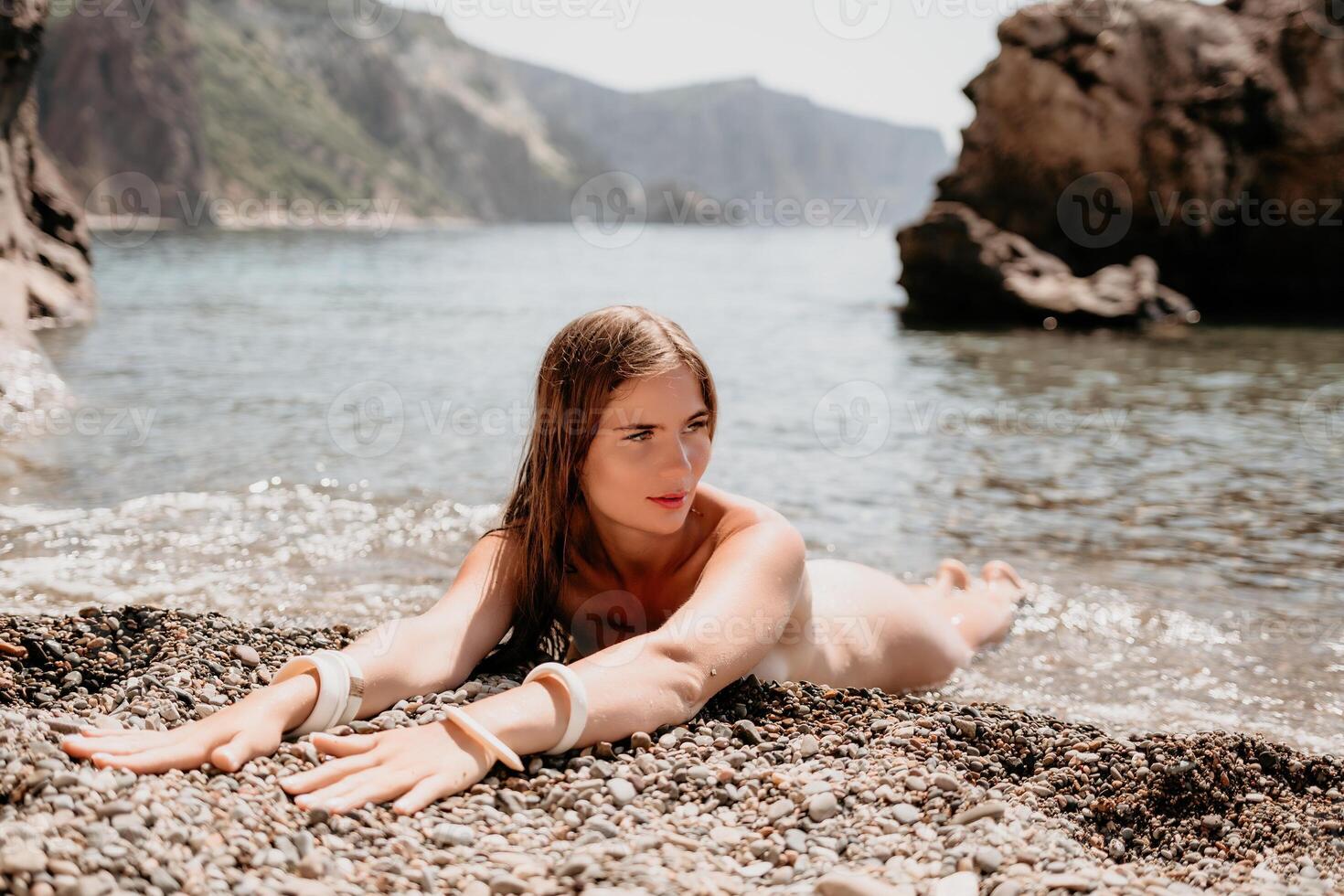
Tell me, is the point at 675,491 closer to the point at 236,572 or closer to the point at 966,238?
the point at 236,572

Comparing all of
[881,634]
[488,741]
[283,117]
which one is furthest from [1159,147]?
[283,117]

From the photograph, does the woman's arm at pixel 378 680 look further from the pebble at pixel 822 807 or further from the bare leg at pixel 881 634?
the pebble at pixel 822 807

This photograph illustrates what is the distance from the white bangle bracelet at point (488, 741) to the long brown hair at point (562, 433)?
41.8 inches

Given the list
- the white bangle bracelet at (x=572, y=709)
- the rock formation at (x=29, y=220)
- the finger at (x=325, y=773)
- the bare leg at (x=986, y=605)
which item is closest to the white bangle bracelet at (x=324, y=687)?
the finger at (x=325, y=773)


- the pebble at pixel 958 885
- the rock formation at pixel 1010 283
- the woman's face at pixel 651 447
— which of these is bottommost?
the pebble at pixel 958 885

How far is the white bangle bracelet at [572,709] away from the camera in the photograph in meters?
3.75

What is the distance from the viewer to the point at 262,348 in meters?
19.9

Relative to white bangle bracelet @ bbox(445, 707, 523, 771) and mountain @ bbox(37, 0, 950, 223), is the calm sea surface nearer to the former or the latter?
white bangle bracelet @ bbox(445, 707, 523, 771)

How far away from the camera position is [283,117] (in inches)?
5089

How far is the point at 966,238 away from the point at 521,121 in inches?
6873

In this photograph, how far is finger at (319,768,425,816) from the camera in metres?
3.29

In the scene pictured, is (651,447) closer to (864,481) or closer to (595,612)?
(595,612)

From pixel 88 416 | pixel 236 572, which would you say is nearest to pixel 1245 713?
pixel 236 572

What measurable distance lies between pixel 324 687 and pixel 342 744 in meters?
0.27
